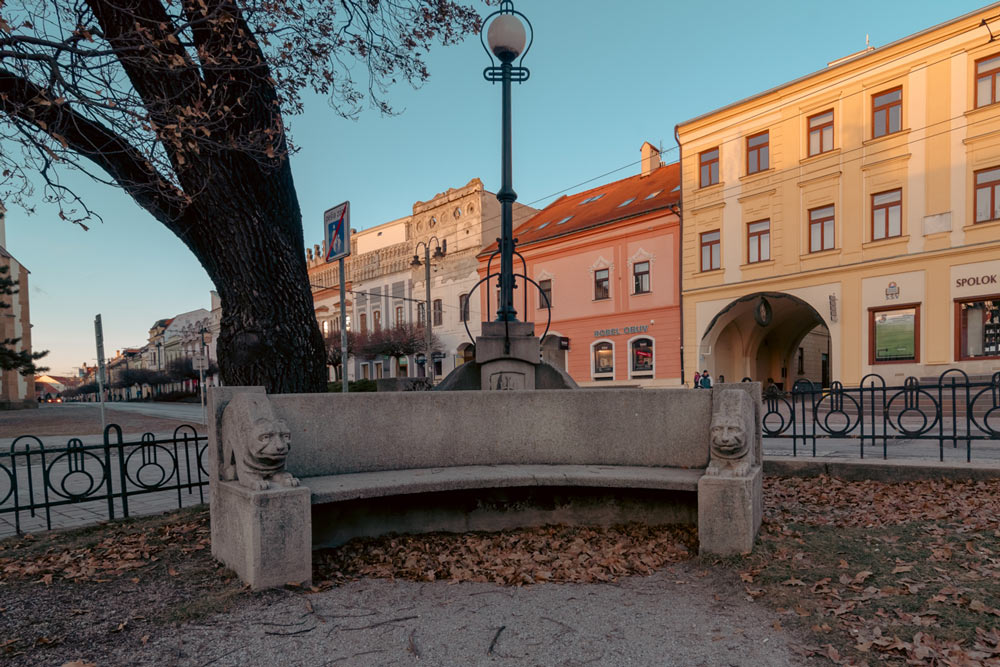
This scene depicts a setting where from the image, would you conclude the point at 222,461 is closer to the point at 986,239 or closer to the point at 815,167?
the point at 986,239

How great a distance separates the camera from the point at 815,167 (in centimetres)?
2081

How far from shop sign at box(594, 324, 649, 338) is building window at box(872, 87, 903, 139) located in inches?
434

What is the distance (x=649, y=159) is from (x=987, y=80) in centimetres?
1583

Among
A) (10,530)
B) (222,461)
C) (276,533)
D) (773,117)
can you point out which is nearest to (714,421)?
(276,533)

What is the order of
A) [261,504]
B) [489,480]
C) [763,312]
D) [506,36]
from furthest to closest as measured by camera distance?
[763,312], [506,36], [489,480], [261,504]

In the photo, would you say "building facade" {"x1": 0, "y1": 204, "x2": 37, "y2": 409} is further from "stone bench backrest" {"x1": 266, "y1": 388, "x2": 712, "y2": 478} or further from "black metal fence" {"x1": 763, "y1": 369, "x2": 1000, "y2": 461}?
"black metal fence" {"x1": 763, "y1": 369, "x2": 1000, "y2": 461}

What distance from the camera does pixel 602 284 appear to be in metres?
28.3

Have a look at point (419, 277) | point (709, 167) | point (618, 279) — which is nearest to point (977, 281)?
point (709, 167)

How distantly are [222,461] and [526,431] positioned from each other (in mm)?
2362

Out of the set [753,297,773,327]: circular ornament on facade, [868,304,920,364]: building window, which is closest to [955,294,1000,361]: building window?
[868,304,920,364]: building window

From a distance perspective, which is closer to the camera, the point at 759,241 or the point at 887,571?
the point at 887,571

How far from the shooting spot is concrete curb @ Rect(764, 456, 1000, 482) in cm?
566

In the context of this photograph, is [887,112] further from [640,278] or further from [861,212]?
[640,278]

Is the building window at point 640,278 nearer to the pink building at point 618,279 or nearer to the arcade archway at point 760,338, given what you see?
the pink building at point 618,279
